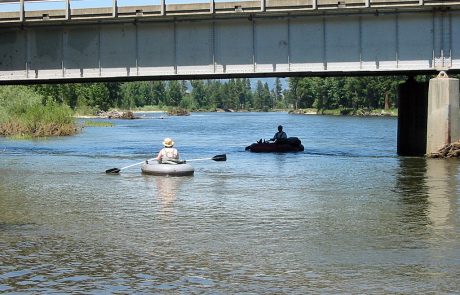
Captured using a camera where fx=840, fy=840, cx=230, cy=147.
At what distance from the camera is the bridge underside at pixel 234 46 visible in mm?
40875

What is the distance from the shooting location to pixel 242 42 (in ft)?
138

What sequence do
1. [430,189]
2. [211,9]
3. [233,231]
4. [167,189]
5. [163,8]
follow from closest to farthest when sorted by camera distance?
1. [233,231]
2. [167,189]
3. [430,189]
4. [211,9]
5. [163,8]

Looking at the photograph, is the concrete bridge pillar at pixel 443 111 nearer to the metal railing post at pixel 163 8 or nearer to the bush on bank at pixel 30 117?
the metal railing post at pixel 163 8

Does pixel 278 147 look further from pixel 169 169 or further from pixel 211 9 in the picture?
pixel 169 169

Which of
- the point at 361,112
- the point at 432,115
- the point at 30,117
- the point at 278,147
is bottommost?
the point at 361,112

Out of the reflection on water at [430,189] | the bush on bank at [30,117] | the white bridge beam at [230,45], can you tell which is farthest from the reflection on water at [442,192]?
the bush on bank at [30,117]

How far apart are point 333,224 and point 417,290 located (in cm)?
720

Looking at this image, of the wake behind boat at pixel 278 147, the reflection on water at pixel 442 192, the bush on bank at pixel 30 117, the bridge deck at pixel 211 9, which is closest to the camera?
the reflection on water at pixel 442 192

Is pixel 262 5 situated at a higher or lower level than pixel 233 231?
higher

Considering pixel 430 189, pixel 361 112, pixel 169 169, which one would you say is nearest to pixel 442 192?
pixel 430 189

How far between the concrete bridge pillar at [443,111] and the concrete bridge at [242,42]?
51mm

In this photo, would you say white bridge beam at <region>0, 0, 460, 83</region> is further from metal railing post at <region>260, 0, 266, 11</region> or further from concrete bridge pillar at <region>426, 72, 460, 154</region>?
concrete bridge pillar at <region>426, 72, 460, 154</region>

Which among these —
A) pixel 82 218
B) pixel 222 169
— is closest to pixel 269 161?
pixel 222 169

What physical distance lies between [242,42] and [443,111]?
10415 millimetres
